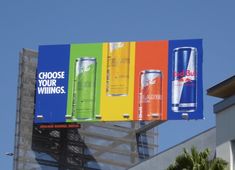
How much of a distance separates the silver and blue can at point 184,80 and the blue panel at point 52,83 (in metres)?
8.54

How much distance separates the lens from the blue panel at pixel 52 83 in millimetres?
69375

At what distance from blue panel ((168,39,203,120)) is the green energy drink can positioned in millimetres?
5997

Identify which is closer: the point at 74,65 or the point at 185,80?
the point at 185,80

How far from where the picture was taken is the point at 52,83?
70.1 meters

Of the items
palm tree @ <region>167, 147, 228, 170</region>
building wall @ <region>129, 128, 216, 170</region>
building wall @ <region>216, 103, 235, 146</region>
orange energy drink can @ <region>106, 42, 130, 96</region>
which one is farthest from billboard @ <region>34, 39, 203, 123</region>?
palm tree @ <region>167, 147, 228, 170</region>

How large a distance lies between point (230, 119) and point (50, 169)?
3092 cm

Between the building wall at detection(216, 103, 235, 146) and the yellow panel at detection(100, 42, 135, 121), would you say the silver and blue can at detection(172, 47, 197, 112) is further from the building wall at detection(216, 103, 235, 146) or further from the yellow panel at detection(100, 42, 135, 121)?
the building wall at detection(216, 103, 235, 146)

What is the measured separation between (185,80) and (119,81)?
5222 mm

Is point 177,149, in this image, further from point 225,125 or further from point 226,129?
point 226,129

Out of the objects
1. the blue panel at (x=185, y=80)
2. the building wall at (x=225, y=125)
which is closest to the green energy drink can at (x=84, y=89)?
the blue panel at (x=185, y=80)

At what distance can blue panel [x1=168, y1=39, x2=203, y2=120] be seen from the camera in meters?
66.2

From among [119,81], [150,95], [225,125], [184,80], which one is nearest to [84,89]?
[119,81]

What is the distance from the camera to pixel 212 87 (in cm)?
4497

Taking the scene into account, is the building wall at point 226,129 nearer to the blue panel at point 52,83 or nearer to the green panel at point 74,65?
the green panel at point 74,65
